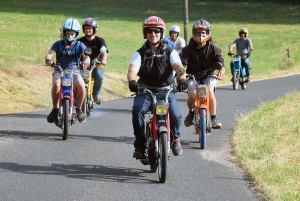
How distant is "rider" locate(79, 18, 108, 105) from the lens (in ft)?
47.6

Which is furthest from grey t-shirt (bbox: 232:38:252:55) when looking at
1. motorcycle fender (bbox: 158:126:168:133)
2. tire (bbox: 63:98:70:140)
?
motorcycle fender (bbox: 158:126:168:133)

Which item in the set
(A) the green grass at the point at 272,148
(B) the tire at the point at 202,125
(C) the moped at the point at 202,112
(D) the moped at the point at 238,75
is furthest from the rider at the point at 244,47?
(B) the tire at the point at 202,125

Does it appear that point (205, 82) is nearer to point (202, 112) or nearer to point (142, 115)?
point (202, 112)

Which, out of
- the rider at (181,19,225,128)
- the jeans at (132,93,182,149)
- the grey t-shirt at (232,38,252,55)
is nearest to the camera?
the jeans at (132,93,182,149)

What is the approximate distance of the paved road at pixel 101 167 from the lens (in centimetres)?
849

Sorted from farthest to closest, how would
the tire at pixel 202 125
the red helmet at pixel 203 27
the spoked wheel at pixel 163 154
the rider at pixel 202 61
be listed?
the rider at pixel 202 61, the red helmet at pixel 203 27, the tire at pixel 202 125, the spoked wheel at pixel 163 154

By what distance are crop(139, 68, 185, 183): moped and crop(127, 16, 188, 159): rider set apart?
0.08 m

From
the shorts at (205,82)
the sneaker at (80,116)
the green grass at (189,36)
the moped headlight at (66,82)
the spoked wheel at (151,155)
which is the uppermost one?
the moped headlight at (66,82)

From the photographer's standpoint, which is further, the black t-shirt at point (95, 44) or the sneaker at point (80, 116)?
the black t-shirt at point (95, 44)

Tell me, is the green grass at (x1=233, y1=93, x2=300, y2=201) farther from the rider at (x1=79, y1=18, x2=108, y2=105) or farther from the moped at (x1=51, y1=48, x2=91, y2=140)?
the rider at (x1=79, y1=18, x2=108, y2=105)

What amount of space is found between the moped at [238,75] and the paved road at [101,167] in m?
8.58

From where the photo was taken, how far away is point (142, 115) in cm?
927

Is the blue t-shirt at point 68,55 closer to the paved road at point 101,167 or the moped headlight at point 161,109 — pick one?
the paved road at point 101,167

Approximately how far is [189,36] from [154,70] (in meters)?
39.2
